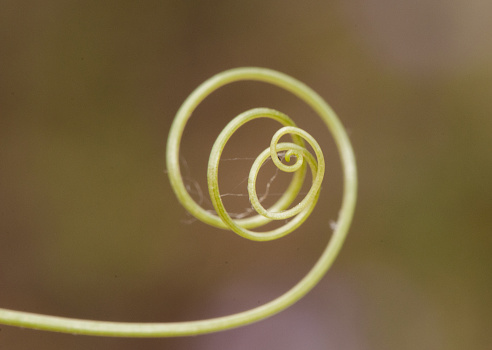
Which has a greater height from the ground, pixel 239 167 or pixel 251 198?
pixel 239 167

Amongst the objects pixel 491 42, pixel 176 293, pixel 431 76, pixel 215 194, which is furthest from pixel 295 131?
pixel 491 42

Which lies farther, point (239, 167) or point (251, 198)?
point (239, 167)

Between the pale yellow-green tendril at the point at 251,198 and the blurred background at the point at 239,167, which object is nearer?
the pale yellow-green tendril at the point at 251,198

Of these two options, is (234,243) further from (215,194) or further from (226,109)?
(215,194)

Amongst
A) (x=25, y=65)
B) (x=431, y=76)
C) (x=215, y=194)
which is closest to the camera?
(x=215, y=194)
